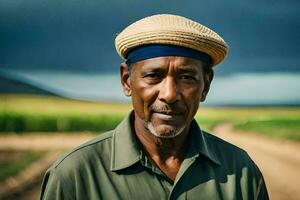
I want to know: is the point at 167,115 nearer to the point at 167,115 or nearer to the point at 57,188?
the point at 167,115

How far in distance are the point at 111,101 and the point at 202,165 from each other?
1245 millimetres

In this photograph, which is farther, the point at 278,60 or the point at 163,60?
the point at 278,60

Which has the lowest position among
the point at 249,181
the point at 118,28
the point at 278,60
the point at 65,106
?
the point at 249,181

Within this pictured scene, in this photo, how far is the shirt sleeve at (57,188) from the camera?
1.31m

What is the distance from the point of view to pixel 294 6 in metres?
2.84

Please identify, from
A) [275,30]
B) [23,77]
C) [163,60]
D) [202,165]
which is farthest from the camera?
[275,30]

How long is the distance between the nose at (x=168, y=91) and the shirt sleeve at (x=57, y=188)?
1.05ft

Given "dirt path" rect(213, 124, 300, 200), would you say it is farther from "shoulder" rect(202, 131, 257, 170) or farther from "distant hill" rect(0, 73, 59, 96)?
"shoulder" rect(202, 131, 257, 170)

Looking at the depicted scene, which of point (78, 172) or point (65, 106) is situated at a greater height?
point (65, 106)

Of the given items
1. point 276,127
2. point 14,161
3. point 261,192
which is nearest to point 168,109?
point 261,192

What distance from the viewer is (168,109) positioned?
1.37 m

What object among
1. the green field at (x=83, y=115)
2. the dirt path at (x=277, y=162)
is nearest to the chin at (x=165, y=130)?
the green field at (x=83, y=115)

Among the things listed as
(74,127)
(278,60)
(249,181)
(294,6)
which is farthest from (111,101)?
(249,181)

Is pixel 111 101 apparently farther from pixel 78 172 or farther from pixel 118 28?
pixel 78 172
